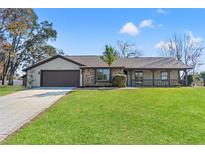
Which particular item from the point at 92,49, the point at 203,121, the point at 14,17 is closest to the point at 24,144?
the point at 203,121

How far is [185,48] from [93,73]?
25487 mm

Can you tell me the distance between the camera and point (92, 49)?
38.4 metres

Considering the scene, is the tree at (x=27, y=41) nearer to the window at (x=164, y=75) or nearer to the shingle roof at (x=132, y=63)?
the shingle roof at (x=132, y=63)

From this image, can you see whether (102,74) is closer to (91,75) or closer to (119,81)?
(91,75)

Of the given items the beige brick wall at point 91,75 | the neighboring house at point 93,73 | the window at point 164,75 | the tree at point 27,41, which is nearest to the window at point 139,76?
the neighboring house at point 93,73

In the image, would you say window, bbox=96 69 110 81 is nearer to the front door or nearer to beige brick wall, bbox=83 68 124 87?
beige brick wall, bbox=83 68 124 87

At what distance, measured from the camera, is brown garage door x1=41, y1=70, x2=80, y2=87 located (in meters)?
27.1

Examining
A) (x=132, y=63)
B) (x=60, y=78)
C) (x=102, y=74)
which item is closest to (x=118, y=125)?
(x=102, y=74)

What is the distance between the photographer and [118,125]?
27.9 feet

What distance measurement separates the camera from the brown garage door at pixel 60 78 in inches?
1066

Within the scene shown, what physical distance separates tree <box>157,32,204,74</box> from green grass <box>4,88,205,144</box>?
35.0 m
